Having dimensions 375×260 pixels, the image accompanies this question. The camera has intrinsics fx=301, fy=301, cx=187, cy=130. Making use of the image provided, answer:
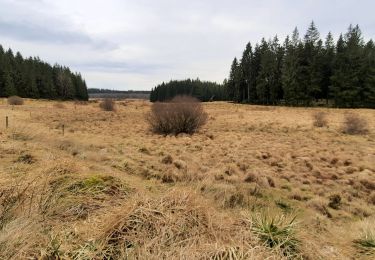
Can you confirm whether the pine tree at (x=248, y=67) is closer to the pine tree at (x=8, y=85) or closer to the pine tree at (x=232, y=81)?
the pine tree at (x=232, y=81)

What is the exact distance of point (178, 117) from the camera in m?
19.0

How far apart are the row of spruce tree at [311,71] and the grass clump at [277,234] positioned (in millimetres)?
47991

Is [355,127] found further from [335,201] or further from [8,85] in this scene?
[8,85]

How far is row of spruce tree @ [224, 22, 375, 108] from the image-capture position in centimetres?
4541

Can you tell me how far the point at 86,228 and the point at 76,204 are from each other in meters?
0.54

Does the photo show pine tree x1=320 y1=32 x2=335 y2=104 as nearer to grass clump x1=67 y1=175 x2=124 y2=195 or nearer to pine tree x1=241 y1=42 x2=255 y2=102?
pine tree x1=241 y1=42 x2=255 y2=102

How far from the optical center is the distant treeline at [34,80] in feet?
221

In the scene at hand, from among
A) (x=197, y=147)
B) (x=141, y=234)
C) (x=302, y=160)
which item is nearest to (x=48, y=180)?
(x=141, y=234)

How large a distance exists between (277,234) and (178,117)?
16.0 metres

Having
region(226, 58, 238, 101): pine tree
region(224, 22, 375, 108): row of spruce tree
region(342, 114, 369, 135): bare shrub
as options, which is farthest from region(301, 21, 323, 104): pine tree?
region(342, 114, 369, 135): bare shrub

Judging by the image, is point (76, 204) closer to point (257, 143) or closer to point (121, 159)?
point (121, 159)

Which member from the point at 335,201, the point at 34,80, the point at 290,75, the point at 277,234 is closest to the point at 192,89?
the point at 34,80

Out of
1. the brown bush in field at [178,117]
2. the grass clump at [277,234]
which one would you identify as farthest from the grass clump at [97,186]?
the brown bush in field at [178,117]

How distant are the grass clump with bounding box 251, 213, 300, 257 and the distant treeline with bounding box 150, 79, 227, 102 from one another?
83.0 meters
